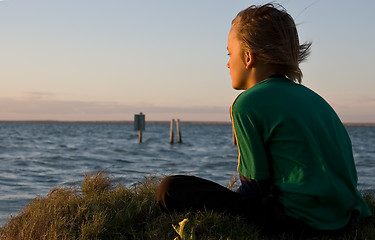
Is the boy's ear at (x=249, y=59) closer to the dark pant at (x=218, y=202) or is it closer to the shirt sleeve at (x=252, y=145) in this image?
the shirt sleeve at (x=252, y=145)

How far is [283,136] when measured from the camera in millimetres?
2607

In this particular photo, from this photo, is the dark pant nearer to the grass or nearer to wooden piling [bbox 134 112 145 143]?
the grass

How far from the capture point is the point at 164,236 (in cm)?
327

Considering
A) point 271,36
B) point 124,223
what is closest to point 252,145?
point 271,36

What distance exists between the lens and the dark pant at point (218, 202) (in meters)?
2.84

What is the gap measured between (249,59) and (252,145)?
22.4 inches

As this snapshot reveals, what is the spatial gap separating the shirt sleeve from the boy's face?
295 millimetres

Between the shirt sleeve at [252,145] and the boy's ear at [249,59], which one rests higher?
the boy's ear at [249,59]

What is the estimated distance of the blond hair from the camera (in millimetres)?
2689

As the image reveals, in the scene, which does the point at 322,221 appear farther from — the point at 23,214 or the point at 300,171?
the point at 23,214

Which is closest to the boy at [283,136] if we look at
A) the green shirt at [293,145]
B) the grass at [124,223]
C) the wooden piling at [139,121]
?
the green shirt at [293,145]

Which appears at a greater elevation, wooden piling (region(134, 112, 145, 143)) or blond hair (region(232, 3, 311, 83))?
blond hair (region(232, 3, 311, 83))

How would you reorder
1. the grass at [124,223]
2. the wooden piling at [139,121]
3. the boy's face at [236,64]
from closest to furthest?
the boy's face at [236,64], the grass at [124,223], the wooden piling at [139,121]

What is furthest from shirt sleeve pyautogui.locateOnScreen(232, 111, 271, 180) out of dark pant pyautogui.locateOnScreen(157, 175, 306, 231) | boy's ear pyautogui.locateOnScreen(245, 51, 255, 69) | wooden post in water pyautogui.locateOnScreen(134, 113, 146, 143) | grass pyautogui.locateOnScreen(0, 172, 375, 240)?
wooden post in water pyautogui.locateOnScreen(134, 113, 146, 143)
